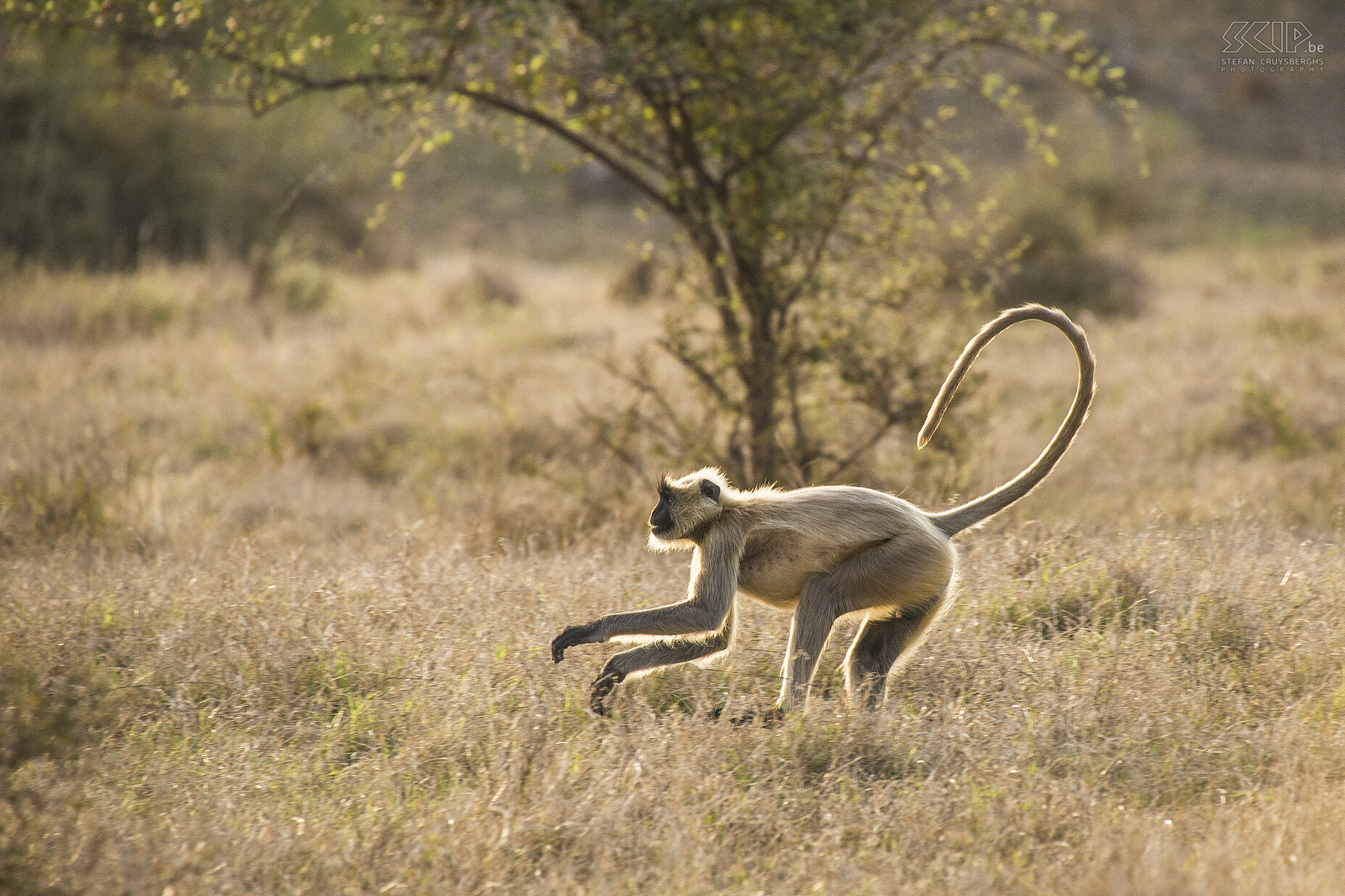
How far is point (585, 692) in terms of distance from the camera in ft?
14.0

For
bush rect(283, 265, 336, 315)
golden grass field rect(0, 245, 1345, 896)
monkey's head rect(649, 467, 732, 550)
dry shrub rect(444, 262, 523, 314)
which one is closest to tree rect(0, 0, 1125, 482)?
golden grass field rect(0, 245, 1345, 896)

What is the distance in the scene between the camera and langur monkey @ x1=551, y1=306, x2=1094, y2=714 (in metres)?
3.98

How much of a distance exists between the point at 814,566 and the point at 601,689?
2.96 ft

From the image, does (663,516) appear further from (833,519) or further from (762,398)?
(762,398)

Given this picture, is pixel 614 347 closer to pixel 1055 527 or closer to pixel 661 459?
pixel 661 459

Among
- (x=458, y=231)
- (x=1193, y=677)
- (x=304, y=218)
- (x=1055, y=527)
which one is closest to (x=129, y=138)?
(x=304, y=218)

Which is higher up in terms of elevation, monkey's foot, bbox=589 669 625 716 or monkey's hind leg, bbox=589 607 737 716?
monkey's hind leg, bbox=589 607 737 716

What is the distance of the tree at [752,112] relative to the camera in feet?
21.2

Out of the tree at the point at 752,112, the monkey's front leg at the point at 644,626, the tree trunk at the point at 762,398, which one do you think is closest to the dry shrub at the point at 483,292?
the tree at the point at 752,112

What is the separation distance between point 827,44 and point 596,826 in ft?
15.7

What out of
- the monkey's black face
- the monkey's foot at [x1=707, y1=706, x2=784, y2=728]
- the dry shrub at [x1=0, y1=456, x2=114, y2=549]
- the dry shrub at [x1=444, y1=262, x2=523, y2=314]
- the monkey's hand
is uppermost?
the dry shrub at [x1=444, y1=262, x2=523, y2=314]

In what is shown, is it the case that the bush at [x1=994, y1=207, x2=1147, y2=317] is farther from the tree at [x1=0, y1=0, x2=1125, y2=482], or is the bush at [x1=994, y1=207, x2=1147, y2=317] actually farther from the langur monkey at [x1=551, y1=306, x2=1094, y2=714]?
the langur monkey at [x1=551, y1=306, x2=1094, y2=714]

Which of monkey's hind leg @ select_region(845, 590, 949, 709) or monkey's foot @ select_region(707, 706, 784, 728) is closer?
monkey's foot @ select_region(707, 706, 784, 728)

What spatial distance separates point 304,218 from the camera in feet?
68.6
